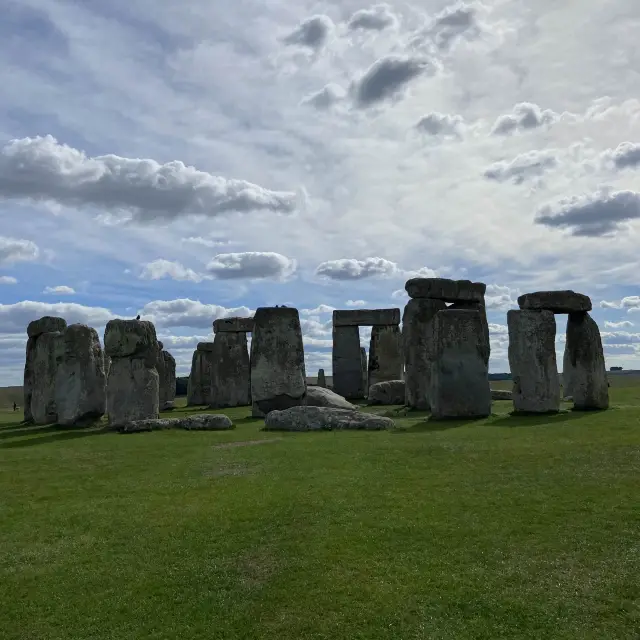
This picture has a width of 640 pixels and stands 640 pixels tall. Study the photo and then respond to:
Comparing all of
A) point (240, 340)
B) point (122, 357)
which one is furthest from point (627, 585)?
point (240, 340)

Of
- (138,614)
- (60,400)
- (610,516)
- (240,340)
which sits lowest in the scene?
(138,614)

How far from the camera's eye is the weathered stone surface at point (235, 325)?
28041 mm

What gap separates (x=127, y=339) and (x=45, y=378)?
5.51 metres

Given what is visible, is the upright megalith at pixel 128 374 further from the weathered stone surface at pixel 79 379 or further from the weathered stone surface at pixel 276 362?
the weathered stone surface at pixel 276 362

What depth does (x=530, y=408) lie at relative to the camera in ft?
55.2

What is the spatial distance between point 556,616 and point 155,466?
287 inches

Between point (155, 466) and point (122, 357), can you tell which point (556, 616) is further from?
point (122, 357)

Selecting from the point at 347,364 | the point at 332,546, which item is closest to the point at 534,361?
the point at 332,546

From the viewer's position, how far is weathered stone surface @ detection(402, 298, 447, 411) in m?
20.5

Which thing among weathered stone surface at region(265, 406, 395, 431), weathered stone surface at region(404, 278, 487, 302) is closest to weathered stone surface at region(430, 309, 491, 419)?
weathered stone surface at region(265, 406, 395, 431)

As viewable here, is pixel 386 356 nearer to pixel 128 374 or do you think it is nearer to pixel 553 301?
pixel 553 301

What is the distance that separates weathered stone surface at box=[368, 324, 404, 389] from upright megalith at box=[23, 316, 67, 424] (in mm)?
13621

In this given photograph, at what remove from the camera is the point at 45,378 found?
20.6 m

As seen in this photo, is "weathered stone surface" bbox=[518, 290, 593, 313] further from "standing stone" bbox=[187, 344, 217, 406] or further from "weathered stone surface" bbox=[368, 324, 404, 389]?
"standing stone" bbox=[187, 344, 217, 406]
